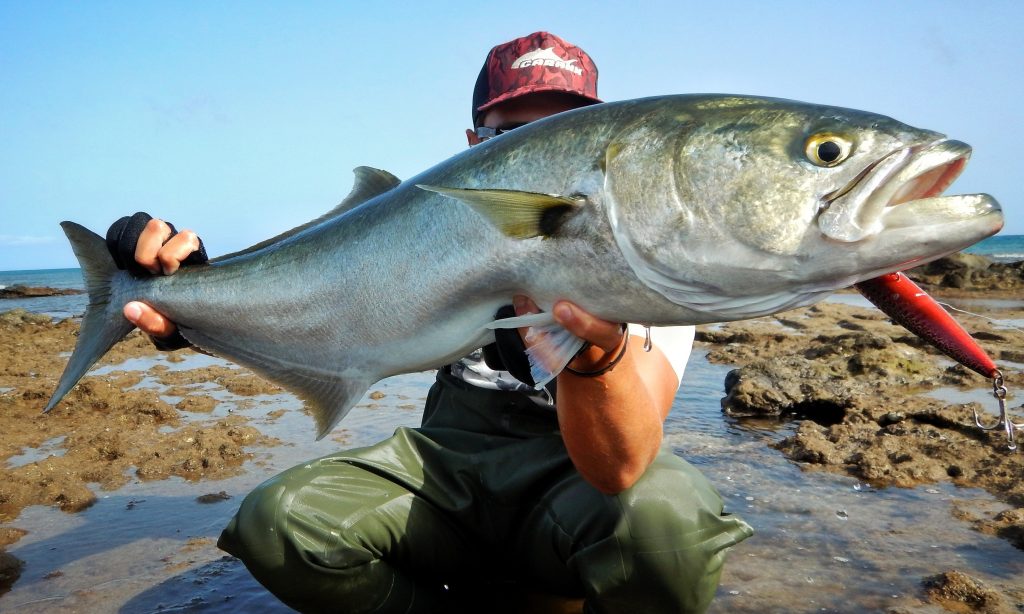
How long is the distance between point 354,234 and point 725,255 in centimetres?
129

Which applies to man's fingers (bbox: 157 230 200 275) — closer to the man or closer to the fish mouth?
the man

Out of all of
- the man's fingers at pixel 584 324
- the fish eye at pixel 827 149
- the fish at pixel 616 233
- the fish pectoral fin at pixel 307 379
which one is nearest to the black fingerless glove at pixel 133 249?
the fish pectoral fin at pixel 307 379

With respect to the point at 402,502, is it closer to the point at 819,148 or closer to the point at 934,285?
the point at 819,148

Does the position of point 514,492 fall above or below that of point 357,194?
below

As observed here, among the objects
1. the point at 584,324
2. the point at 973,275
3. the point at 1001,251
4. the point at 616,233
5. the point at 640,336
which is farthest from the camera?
the point at 1001,251

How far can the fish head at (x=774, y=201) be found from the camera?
1.61 meters

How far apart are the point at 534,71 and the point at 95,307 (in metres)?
2.17

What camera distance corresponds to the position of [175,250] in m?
2.95

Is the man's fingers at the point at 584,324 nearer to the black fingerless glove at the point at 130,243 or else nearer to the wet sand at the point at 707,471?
the wet sand at the point at 707,471

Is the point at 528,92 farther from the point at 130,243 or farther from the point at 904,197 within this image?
the point at 904,197

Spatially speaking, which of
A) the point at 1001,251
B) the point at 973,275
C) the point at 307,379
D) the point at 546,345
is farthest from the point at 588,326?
the point at 1001,251

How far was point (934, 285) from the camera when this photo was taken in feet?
65.0

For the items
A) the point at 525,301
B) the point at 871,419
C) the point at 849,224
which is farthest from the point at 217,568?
the point at 871,419

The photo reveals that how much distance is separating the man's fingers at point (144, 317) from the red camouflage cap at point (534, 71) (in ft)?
5.50
